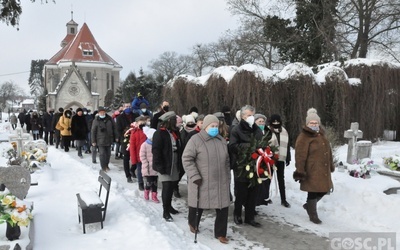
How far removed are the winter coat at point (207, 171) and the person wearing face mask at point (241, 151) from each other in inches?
16.7

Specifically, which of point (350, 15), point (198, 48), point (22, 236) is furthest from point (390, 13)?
point (198, 48)

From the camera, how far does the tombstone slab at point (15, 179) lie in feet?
21.3

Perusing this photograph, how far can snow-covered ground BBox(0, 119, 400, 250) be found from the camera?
200 inches

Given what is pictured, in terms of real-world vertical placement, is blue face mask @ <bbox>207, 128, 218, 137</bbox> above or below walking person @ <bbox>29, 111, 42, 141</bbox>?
above

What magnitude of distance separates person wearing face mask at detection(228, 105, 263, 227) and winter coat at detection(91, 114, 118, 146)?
5399 millimetres

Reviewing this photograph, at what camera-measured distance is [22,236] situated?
4.59m

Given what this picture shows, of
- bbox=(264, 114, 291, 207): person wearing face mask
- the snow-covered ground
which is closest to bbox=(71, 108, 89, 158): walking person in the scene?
the snow-covered ground

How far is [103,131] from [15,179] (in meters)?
3.76

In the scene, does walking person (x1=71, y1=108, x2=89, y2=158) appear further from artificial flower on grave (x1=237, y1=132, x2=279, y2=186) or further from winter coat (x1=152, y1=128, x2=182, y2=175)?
artificial flower on grave (x1=237, y1=132, x2=279, y2=186)

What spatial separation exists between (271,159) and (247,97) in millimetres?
9003

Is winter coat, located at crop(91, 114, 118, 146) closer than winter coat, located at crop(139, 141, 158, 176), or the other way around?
winter coat, located at crop(139, 141, 158, 176)

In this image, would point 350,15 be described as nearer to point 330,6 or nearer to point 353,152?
point 330,6

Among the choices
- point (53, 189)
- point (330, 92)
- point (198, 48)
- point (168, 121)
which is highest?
point (198, 48)

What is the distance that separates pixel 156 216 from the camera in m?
6.22
